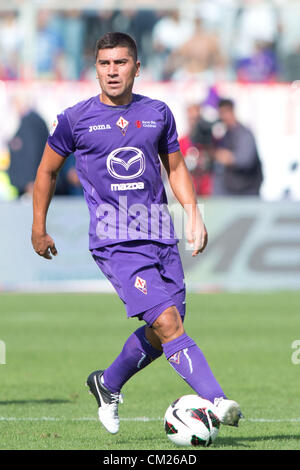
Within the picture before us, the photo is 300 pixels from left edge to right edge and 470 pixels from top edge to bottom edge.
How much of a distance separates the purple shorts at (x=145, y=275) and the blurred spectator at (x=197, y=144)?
41.4ft

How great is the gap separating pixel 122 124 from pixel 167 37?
1532 centimetres

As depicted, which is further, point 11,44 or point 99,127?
point 11,44

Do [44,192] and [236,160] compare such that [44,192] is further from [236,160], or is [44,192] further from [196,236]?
[236,160]

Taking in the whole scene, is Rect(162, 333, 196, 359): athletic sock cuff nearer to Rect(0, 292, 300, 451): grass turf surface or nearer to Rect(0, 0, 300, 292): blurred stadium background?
Rect(0, 292, 300, 451): grass turf surface

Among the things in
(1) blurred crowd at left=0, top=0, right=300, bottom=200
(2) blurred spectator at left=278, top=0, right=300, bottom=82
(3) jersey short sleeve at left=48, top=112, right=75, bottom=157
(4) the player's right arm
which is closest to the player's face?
(3) jersey short sleeve at left=48, top=112, right=75, bottom=157

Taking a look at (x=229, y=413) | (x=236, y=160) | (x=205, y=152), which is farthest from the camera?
(x=205, y=152)

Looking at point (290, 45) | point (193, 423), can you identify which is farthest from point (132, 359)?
point (290, 45)

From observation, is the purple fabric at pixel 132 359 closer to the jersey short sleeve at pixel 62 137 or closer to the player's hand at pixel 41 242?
the player's hand at pixel 41 242

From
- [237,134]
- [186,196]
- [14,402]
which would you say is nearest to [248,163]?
[237,134]

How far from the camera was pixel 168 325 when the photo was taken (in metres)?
6.20

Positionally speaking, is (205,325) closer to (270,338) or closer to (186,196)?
(270,338)

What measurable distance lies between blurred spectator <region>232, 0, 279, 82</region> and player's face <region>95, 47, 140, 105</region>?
49.6 feet

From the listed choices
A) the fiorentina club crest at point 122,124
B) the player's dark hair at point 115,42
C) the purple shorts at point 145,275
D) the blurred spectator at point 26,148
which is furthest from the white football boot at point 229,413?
the blurred spectator at point 26,148

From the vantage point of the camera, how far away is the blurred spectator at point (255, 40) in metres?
21.4
